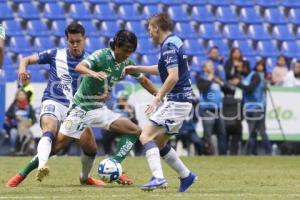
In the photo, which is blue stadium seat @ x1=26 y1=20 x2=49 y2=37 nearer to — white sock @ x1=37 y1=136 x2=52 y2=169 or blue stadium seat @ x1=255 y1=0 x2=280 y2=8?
blue stadium seat @ x1=255 y1=0 x2=280 y2=8

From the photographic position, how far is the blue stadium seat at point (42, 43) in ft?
80.0

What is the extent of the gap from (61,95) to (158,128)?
2000 mm

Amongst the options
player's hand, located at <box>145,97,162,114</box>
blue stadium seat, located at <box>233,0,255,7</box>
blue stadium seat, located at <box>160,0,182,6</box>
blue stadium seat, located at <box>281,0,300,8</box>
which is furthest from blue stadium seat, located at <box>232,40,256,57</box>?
player's hand, located at <box>145,97,162,114</box>

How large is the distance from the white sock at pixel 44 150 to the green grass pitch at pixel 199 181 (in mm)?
352

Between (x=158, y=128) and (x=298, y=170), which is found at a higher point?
(x=158, y=128)

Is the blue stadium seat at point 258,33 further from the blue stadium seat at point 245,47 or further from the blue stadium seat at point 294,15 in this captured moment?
the blue stadium seat at point 294,15

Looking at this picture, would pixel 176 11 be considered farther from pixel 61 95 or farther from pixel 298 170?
pixel 61 95

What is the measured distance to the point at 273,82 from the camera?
22.0 meters

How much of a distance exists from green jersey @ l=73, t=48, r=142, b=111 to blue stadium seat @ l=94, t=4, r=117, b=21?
1324 centimetres

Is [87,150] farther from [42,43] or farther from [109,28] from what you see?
[109,28]

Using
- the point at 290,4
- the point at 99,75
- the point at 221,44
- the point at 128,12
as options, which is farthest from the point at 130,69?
the point at 290,4

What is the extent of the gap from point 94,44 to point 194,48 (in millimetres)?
2521

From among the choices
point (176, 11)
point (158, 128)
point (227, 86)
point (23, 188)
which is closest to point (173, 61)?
point (158, 128)

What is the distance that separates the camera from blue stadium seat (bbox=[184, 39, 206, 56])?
79.8 ft
